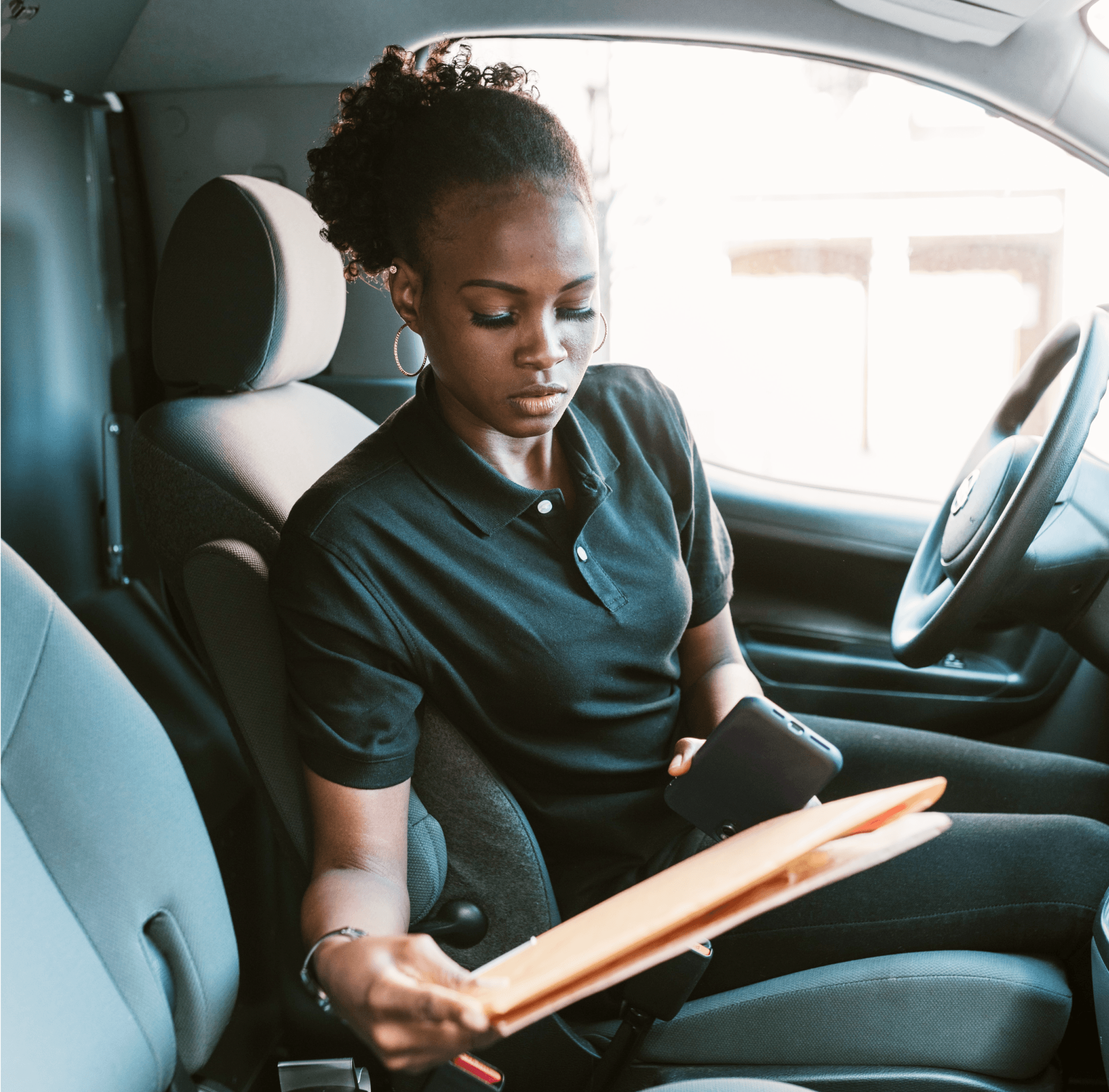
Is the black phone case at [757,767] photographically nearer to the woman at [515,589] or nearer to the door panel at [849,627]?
the woman at [515,589]

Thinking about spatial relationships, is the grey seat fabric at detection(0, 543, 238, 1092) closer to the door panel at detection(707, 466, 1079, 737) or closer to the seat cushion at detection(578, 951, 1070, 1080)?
the seat cushion at detection(578, 951, 1070, 1080)

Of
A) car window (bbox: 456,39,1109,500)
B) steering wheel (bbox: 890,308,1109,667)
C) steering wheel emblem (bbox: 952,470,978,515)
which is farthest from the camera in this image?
car window (bbox: 456,39,1109,500)

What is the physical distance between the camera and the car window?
1.52 m

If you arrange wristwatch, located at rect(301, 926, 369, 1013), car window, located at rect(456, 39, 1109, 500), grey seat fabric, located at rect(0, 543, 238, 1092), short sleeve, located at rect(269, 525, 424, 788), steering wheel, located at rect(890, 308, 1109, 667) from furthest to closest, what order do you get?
car window, located at rect(456, 39, 1109, 500), steering wheel, located at rect(890, 308, 1109, 667), short sleeve, located at rect(269, 525, 424, 788), wristwatch, located at rect(301, 926, 369, 1013), grey seat fabric, located at rect(0, 543, 238, 1092)

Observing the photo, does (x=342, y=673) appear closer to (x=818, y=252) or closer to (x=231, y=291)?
(x=231, y=291)

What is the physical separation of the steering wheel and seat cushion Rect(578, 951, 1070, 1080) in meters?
0.37

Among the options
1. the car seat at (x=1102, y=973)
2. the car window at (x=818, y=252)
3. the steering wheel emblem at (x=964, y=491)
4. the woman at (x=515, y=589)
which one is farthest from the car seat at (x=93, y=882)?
the car window at (x=818, y=252)

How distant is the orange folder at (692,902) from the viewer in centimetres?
48

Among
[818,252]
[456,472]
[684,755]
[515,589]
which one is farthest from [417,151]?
[818,252]

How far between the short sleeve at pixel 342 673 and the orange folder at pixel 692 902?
11.3 inches

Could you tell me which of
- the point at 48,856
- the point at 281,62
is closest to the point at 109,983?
the point at 48,856

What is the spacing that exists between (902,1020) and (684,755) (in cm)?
28

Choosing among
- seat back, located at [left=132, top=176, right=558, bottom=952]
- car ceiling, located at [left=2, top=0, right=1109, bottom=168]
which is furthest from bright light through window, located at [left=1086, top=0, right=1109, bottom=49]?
seat back, located at [left=132, top=176, right=558, bottom=952]

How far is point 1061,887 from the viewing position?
96cm
